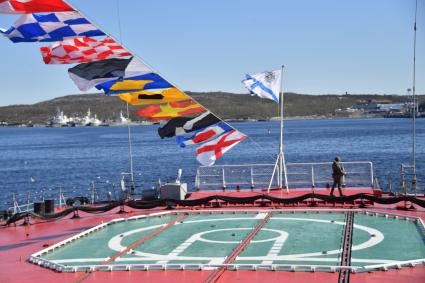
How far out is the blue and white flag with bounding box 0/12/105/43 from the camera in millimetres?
18062

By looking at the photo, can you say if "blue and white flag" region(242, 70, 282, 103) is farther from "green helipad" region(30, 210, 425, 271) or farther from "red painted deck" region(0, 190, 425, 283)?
"red painted deck" region(0, 190, 425, 283)

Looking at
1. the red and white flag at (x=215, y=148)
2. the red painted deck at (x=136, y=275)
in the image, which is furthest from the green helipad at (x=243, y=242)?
the red and white flag at (x=215, y=148)

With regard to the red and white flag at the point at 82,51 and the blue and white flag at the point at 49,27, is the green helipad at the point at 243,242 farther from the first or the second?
the blue and white flag at the point at 49,27

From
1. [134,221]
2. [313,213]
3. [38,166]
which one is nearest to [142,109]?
[134,221]

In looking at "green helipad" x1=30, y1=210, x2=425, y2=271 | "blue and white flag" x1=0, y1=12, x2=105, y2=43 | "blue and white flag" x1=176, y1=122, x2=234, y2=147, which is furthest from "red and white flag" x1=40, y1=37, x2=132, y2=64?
"green helipad" x1=30, y1=210, x2=425, y2=271

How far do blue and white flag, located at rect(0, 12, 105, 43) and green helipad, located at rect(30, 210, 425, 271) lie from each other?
248 inches

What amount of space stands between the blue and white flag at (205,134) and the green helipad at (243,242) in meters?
2.96

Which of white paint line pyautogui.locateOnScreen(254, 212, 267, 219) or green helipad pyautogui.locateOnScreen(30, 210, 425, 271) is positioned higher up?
white paint line pyautogui.locateOnScreen(254, 212, 267, 219)

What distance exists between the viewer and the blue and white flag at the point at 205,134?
19.5 meters

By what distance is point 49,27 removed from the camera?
723 inches

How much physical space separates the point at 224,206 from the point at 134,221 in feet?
13.9

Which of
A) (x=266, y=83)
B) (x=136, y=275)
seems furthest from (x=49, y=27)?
(x=266, y=83)

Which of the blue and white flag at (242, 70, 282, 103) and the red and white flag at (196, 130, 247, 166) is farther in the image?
the blue and white flag at (242, 70, 282, 103)

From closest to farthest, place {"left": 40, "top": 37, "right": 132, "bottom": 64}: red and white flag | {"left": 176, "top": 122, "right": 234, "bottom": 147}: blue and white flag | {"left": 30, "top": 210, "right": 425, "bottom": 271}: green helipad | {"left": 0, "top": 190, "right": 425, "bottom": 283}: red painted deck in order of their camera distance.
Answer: {"left": 0, "top": 190, "right": 425, "bottom": 283}: red painted deck, {"left": 30, "top": 210, "right": 425, "bottom": 271}: green helipad, {"left": 40, "top": 37, "right": 132, "bottom": 64}: red and white flag, {"left": 176, "top": 122, "right": 234, "bottom": 147}: blue and white flag
